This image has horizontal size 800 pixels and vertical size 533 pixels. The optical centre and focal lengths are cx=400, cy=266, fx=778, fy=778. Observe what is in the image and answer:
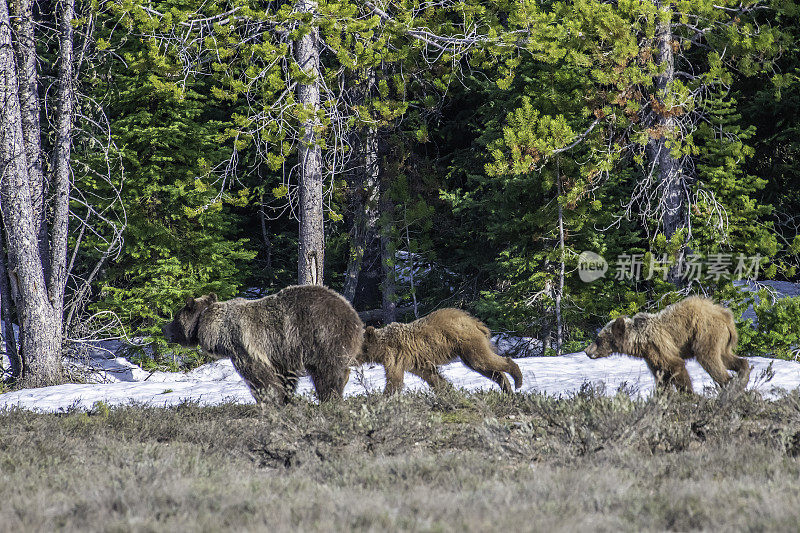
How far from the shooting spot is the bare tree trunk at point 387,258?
1733 centimetres

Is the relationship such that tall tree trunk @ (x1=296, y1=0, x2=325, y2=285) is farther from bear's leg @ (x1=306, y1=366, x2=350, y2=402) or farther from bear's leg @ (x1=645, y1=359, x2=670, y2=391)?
bear's leg @ (x1=645, y1=359, x2=670, y2=391)

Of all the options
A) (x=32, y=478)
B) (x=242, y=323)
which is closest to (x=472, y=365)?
(x=242, y=323)

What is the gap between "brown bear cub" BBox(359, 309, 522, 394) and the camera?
32.1ft

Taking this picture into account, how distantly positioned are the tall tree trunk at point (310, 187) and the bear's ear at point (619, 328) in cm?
577

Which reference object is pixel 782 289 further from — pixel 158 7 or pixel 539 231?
pixel 158 7

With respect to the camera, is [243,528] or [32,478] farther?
[32,478]

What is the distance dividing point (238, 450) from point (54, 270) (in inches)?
341

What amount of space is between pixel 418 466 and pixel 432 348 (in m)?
3.61

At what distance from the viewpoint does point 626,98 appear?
14.9 metres

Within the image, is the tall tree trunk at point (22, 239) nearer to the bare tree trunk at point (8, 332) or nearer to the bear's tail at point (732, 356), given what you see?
the bare tree trunk at point (8, 332)

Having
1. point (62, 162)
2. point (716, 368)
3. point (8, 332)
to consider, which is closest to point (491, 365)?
point (716, 368)

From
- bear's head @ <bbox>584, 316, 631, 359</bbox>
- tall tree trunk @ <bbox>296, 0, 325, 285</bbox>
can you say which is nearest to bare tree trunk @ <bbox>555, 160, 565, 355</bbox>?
tall tree trunk @ <bbox>296, 0, 325, 285</bbox>

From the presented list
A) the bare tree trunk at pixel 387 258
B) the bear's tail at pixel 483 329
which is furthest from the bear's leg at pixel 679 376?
the bare tree trunk at pixel 387 258

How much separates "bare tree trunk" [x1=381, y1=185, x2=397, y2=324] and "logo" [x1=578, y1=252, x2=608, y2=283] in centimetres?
417
